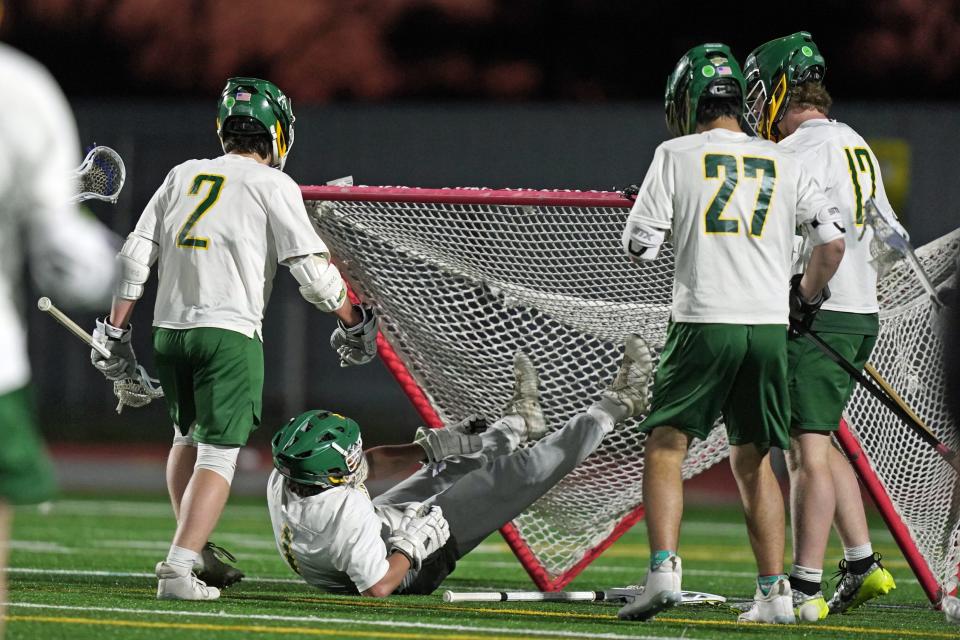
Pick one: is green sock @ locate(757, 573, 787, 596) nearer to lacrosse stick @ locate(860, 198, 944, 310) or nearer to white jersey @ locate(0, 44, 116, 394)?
lacrosse stick @ locate(860, 198, 944, 310)


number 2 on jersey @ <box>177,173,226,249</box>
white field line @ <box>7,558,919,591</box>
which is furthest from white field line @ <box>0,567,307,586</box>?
number 2 on jersey @ <box>177,173,226,249</box>

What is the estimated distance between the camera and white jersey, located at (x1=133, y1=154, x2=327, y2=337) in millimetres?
4859

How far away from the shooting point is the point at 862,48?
73.2 ft

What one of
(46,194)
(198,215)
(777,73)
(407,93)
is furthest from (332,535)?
(407,93)

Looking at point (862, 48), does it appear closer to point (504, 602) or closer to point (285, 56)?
point (285, 56)

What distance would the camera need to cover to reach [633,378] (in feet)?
18.3

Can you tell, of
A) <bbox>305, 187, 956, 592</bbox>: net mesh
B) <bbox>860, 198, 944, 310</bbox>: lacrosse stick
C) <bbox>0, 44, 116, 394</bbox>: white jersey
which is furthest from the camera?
<bbox>305, 187, 956, 592</bbox>: net mesh

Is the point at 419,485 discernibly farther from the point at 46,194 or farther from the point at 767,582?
the point at 46,194

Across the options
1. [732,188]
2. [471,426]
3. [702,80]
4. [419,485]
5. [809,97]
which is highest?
[702,80]

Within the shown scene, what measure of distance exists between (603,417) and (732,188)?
143 centimetres

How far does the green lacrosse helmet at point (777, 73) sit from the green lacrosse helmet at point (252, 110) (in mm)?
1636

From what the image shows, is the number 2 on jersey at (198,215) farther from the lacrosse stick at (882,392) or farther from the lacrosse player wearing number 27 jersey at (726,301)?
the lacrosse stick at (882,392)

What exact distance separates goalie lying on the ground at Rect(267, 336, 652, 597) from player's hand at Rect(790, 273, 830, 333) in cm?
86

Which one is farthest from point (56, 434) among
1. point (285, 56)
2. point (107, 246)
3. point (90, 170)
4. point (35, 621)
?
point (107, 246)
